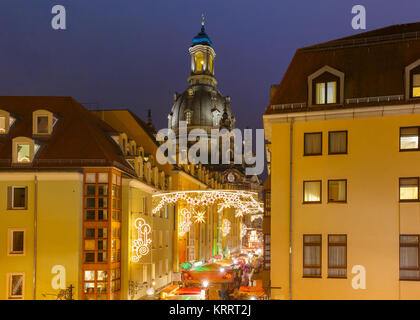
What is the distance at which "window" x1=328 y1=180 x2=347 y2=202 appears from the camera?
72.5 feet

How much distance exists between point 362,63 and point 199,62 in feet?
425

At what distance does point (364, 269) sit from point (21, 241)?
21.3 metres

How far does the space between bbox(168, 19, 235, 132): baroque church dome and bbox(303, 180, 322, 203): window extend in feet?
372

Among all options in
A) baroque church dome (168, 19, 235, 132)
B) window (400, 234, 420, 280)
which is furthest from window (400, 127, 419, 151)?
baroque church dome (168, 19, 235, 132)

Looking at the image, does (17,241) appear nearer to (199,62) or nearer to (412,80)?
(412,80)

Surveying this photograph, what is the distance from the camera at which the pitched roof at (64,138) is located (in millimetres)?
32531

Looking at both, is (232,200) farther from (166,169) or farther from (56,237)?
(166,169)

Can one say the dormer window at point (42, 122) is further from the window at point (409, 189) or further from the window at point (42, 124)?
the window at point (409, 189)

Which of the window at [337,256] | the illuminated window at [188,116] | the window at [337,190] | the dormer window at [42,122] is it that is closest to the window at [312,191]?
the window at [337,190]

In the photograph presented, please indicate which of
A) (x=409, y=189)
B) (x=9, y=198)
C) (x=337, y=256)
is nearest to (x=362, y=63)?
(x=409, y=189)

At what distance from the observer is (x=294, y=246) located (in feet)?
73.5

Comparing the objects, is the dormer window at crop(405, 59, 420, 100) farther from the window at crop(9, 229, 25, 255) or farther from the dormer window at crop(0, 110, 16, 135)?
the dormer window at crop(0, 110, 16, 135)

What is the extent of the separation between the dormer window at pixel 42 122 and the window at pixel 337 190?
2047 centimetres
